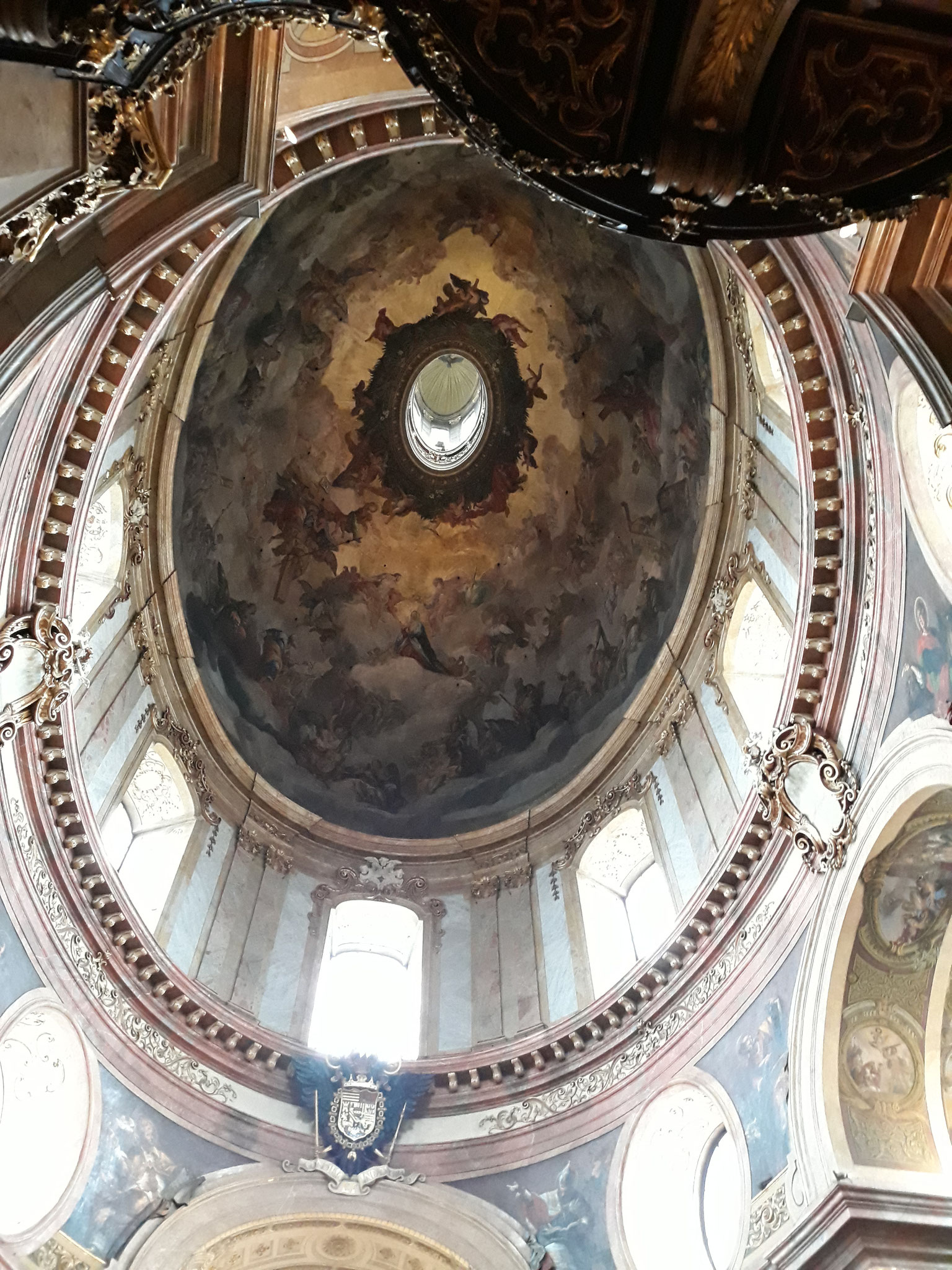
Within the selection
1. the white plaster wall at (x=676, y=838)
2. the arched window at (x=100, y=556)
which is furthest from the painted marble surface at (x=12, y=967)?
the white plaster wall at (x=676, y=838)

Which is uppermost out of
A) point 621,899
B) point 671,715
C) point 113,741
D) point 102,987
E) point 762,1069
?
point 671,715

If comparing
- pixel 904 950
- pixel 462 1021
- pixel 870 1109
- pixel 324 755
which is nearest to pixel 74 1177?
pixel 462 1021

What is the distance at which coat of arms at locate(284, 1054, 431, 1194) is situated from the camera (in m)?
10.3

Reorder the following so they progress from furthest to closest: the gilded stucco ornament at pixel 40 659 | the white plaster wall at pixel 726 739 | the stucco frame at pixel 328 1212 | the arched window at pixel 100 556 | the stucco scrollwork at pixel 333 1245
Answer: the arched window at pixel 100 556 → the white plaster wall at pixel 726 739 → the stucco scrollwork at pixel 333 1245 → the stucco frame at pixel 328 1212 → the gilded stucco ornament at pixel 40 659

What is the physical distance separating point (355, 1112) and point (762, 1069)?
4.74m

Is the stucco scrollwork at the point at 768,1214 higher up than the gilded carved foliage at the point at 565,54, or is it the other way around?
the gilded carved foliage at the point at 565,54

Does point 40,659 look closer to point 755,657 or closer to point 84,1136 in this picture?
point 84,1136

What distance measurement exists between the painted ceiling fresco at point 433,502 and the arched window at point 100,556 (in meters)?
2.96

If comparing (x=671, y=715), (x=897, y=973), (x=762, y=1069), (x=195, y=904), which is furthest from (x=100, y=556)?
(x=897, y=973)

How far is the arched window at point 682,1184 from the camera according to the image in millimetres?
8852

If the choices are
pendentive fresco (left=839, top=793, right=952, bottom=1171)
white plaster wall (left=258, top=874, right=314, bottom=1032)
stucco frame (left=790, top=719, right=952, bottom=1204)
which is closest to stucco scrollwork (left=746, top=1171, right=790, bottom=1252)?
stucco frame (left=790, top=719, right=952, bottom=1204)

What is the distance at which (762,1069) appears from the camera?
8852 millimetres

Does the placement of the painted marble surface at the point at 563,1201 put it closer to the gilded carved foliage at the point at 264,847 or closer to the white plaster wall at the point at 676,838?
the white plaster wall at the point at 676,838

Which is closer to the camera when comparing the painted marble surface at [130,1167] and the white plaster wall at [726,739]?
the painted marble surface at [130,1167]
